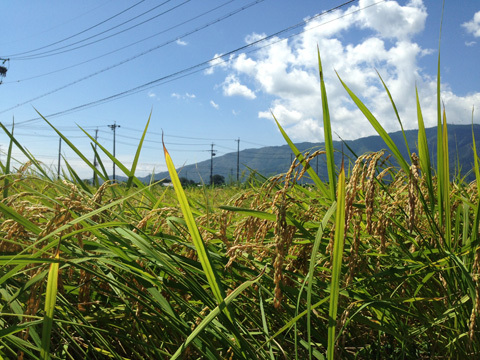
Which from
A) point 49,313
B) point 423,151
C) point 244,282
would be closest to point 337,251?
point 244,282

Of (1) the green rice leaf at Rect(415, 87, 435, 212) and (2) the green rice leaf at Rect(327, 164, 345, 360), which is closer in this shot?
(2) the green rice leaf at Rect(327, 164, 345, 360)

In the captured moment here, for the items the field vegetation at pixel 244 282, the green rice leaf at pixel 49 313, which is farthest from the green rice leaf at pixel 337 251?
the green rice leaf at pixel 49 313

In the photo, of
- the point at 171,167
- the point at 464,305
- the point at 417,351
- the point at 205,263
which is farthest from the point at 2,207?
the point at 417,351

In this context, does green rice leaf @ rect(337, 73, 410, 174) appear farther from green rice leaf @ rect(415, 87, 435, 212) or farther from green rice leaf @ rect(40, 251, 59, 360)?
green rice leaf @ rect(40, 251, 59, 360)

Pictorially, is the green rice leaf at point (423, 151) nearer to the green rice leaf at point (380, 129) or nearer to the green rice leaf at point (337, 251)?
the green rice leaf at point (380, 129)

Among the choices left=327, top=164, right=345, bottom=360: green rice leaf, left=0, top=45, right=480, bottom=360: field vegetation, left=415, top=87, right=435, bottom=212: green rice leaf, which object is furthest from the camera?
left=415, top=87, right=435, bottom=212: green rice leaf

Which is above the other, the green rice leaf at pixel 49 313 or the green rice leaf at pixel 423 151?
the green rice leaf at pixel 423 151

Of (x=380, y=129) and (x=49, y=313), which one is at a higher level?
(x=380, y=129)

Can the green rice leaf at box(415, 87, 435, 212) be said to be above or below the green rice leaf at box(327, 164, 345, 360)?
above

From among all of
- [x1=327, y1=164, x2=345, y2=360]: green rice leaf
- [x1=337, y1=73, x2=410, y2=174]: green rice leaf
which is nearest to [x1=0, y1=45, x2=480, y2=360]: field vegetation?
[x1=337, y1=73, x2=410, y2=174]: green rice leaf

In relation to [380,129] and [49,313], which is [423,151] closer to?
[380,129]

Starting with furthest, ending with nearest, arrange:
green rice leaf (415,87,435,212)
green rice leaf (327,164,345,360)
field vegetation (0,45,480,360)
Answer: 1. green rice leaf (415,87,435,212)
2. field vegetation (0,45,480,360)
3. green rice leaf (327,164,345,360)

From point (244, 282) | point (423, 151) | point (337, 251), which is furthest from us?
point (423, 151)

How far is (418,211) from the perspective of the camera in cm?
136
